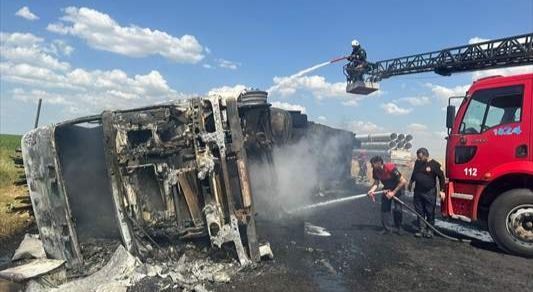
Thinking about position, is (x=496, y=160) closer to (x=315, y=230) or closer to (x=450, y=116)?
(x=450, y=116)

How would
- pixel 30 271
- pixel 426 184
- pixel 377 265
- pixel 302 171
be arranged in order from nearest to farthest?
pixel 30 271, pixel 377 265, pixel 426 184, pixel 302 171

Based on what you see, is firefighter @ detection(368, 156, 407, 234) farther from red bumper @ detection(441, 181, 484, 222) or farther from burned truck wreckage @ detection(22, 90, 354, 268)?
burned truck wreckage @ detection(22, 90, 354, 268)

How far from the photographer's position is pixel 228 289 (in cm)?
471

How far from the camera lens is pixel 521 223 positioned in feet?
19.1

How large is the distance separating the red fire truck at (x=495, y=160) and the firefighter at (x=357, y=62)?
25.7 ft

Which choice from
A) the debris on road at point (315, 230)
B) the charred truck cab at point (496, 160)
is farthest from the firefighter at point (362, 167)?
the charred truck cab at point (496, 160)

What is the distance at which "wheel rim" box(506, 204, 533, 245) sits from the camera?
5781mm

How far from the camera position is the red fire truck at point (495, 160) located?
19.0 feet

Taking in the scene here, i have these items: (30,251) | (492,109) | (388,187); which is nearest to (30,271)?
(30,251)

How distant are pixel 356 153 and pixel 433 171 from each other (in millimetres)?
14452

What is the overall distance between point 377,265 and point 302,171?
6186 millimetres

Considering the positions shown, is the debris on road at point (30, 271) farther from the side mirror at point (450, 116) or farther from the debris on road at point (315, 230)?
the side mirror at point (450, 116)

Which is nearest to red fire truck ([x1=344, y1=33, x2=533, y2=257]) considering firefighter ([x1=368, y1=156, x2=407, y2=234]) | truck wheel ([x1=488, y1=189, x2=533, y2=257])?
truck wheel ([x1=488, y1=189, x2=533, y2=257])

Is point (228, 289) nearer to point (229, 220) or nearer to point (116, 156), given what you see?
point (229, 220)
